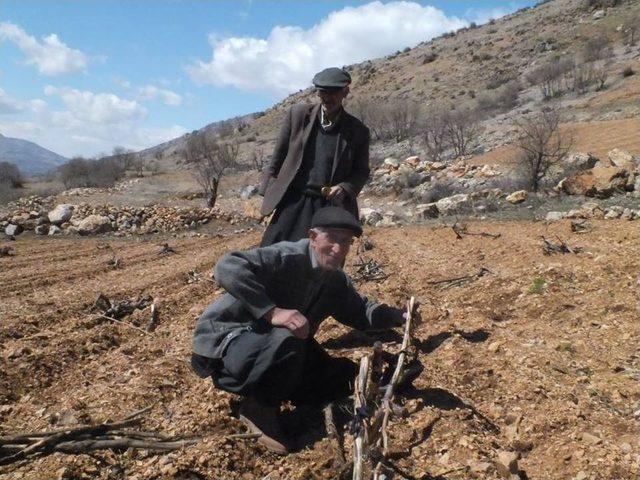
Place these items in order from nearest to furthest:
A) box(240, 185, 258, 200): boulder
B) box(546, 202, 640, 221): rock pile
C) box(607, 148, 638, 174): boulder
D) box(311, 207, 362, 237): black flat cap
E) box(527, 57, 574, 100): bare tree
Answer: box(311, 207, 362, 237): black flat cap
box(546, 202, 640, 221): rock pile
box(607, 148, 638, 174): boulder
box(240, 185, 258, 200): boulder
box(527, 57, 574, 100): bare tree

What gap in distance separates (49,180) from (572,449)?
36.3m

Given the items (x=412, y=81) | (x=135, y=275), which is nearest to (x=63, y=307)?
(x=135, y=275)

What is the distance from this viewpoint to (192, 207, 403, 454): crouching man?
2.43m

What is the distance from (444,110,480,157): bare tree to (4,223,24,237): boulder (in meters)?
14.0

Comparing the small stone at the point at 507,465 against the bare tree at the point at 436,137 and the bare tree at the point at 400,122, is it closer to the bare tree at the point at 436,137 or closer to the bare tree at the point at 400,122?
the bare tree at the point at 436,137

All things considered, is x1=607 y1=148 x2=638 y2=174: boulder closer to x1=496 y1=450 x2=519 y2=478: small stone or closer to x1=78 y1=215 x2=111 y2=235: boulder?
x1=496 y1=450 x2=519 y2=478: small stone

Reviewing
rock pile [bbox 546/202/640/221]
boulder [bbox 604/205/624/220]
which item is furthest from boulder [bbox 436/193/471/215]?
boulder [bbox 604/205/624/220]

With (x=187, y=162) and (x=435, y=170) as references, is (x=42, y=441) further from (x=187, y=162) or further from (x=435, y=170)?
(x=187, y=162)

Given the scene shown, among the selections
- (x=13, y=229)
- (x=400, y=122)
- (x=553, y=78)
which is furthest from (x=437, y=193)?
(x=553, y=78)

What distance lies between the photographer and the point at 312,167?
3.45m

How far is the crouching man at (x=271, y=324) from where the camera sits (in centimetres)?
243

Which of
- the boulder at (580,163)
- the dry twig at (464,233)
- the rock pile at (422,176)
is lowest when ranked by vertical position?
the dry twig at (464,233)

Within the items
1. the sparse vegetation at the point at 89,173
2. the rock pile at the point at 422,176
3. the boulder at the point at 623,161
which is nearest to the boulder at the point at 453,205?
the rock pile at the point at 422,176

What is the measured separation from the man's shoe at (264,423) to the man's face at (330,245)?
679 millimetres
